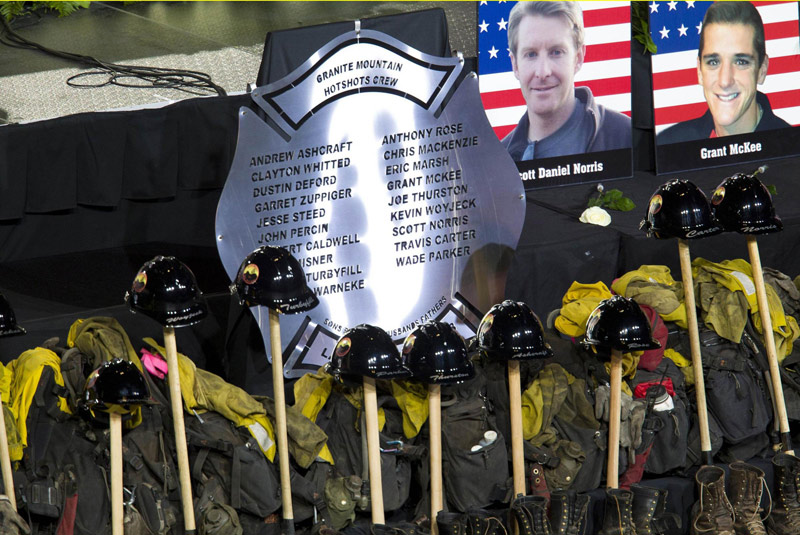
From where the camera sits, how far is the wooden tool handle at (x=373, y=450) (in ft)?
10.9

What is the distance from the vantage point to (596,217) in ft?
15.9

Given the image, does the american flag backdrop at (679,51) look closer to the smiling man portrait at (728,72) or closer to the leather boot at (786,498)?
the smiling man portrait at (728,72)

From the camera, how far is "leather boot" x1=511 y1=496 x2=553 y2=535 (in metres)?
3.35

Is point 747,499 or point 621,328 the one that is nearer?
point 621,328

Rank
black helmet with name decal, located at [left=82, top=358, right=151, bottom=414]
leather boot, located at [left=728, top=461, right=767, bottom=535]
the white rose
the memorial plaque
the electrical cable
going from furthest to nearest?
the electrical cable → the white rose → the memorial plaque → leather boot, located at [left=728, top=461, right=767, bottom=535] → black helmet with name decal, located at [left=82, top=358, right=151, bottom=414]

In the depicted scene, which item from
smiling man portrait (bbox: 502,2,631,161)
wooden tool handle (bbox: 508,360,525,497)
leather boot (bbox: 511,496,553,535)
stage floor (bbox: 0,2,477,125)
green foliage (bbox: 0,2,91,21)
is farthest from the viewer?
green foliage (bbox: 0,2,91,21)

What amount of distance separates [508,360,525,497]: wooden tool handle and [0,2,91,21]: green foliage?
7022mm

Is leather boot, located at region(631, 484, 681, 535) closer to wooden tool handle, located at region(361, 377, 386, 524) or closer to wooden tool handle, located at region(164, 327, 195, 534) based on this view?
wooden tool handle, located at region(361, 377, 386, 524)

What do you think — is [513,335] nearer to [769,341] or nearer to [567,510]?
[567,510]

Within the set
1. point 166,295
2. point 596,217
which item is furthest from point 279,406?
point 596,217

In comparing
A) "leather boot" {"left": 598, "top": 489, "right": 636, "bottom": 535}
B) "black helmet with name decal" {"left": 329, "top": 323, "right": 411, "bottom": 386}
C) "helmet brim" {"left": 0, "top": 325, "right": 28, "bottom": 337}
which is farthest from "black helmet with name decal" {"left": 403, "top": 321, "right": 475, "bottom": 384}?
"helmet brim" {"left": 0, "top": 325, "right": 28, "bottom": 337}

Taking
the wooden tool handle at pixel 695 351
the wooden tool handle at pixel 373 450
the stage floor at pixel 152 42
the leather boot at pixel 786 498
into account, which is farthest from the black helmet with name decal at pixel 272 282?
the stage floor at pixel 152 42

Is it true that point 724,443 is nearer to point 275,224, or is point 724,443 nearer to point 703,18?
point 275,224

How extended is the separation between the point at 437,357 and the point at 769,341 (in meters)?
1.30
